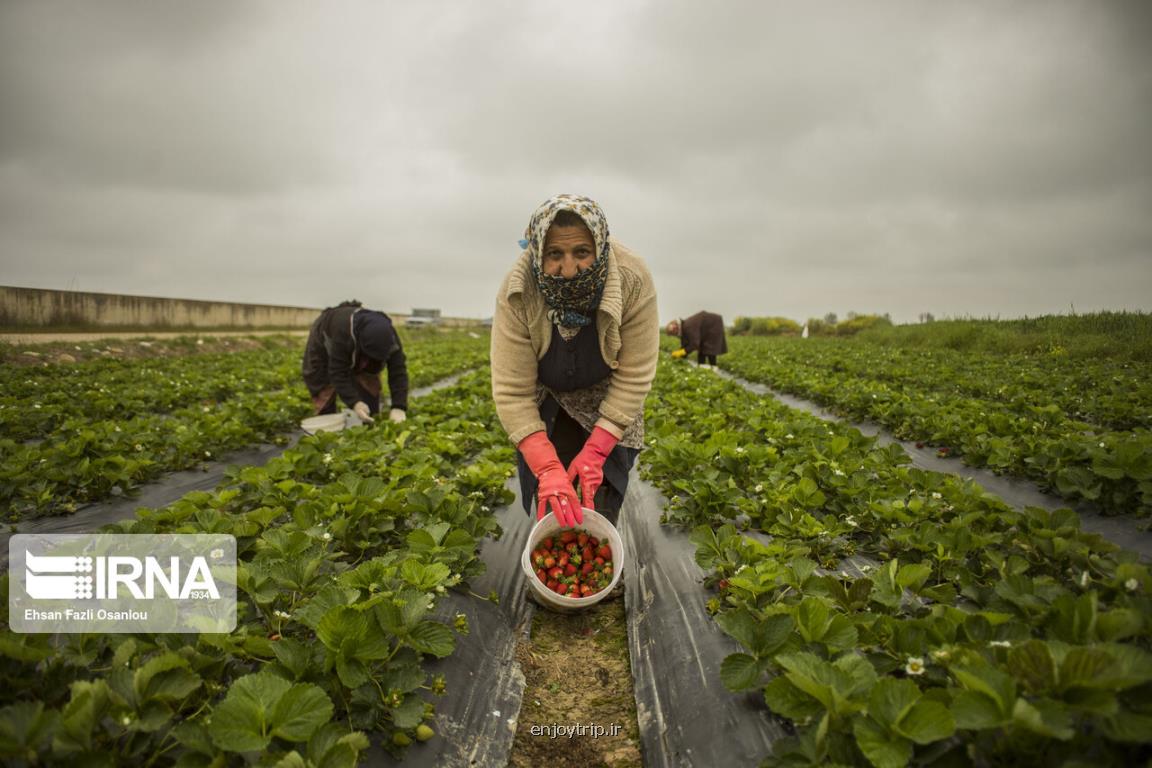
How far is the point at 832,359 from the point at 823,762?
15023mm

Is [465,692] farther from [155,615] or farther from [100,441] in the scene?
[100,441]

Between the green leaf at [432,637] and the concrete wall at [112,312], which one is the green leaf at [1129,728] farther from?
the concrete wall at [112,312]

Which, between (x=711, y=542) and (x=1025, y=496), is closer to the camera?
(x=711, y=542)

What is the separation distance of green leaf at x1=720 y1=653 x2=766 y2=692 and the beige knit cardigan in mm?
1254

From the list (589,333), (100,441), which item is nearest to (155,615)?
(589,333)

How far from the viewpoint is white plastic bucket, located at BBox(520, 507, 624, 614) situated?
2.48 m

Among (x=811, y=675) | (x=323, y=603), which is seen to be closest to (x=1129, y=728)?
(x=811, y=675)

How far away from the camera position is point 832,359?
48.1 ft

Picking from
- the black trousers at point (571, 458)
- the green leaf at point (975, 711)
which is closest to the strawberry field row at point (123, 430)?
the black trousers at point (571, 458)

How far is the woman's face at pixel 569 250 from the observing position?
2.31m

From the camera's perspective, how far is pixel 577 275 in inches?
91.0

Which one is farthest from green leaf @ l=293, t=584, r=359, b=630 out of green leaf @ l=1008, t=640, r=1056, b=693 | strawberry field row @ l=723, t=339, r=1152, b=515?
strawberry field row @ l=723, t=339, r=1152, b=515

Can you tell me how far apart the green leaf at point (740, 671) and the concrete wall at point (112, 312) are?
67.1 ft

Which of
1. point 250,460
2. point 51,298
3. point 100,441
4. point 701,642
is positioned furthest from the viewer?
point 51,298
